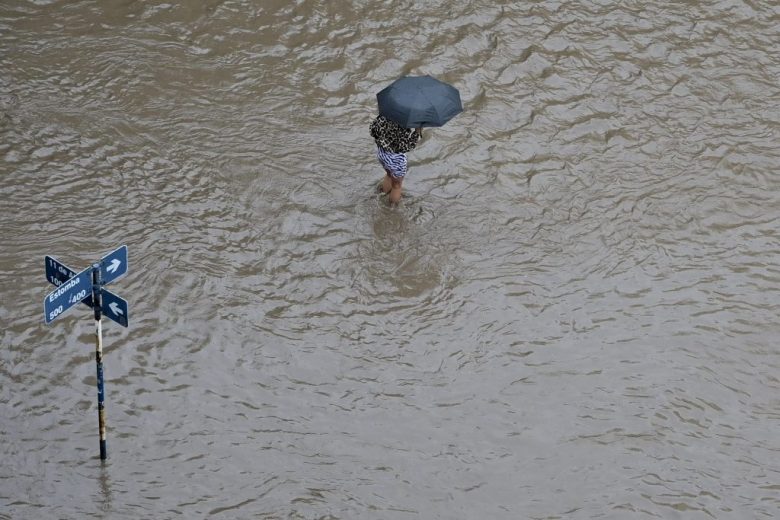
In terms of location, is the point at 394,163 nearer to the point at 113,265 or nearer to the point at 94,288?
the point at 113,265

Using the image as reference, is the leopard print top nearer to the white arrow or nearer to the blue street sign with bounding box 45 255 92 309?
the white arrow

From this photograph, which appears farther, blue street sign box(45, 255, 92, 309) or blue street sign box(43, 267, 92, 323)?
blue street sign box(45, 255, 92, 309)

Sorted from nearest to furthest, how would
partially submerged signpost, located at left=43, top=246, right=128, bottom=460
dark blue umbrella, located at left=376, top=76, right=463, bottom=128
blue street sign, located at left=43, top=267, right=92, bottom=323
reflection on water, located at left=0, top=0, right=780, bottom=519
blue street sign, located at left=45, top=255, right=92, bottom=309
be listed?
1. blue street sign, located at left=43, top=267, right=92, bottom=323
2. partially submerged signpost, located at left=43, top=246, right=128, bottom=460
3. blue street sign, located at left=45, top=255, right=92, bottom=309
4. reflection on water, located at left=0, top=0, right=780, bottom=519
5. dark blue umbrella, located at left=376, top=76, right=463, bottom=128

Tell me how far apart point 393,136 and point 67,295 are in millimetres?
4080

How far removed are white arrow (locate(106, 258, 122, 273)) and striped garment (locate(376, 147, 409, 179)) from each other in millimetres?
A: 3605

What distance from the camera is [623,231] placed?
10.0 meters

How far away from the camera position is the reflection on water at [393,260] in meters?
7.46

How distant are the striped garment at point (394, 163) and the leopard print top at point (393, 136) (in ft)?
0.16

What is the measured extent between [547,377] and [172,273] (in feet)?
11.6

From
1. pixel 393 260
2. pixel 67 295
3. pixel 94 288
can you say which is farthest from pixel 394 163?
pixel 67 295

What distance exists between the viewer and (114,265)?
6699mm

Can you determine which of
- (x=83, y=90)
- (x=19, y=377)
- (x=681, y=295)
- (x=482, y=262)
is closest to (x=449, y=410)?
(x=482, y=262)

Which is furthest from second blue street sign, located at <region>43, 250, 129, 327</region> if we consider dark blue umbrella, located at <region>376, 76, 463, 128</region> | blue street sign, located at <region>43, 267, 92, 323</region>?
dark blue umbrella, located at <region>376, 76, 463, 128</region>

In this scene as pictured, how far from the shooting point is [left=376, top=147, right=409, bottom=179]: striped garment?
9.62 m
